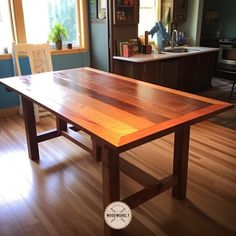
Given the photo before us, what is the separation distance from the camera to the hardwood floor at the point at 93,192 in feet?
6.16

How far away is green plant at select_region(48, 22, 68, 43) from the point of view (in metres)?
3.98

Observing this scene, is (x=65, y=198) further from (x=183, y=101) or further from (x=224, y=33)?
(x=224, y=33)

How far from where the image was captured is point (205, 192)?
222 cm

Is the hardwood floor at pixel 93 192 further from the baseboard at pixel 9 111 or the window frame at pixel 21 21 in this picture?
the window frame at pixel 21 21

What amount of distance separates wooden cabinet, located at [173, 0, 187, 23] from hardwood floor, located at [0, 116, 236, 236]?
8.95ft

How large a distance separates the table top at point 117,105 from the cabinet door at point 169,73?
1827mm

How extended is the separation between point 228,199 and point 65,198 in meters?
1.26

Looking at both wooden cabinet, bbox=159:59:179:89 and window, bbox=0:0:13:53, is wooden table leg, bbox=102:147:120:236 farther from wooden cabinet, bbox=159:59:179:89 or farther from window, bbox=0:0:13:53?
window, bbox=0:0:13:53

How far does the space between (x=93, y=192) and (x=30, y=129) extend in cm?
92

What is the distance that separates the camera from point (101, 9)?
3.99 m

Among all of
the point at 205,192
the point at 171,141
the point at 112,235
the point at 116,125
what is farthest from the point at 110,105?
the point at 171,141

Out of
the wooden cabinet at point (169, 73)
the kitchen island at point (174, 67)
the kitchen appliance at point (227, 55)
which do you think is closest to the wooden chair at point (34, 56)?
the kitchen island at point (174, 67)

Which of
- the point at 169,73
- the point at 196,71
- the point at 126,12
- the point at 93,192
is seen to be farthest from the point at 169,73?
the point at 93,192

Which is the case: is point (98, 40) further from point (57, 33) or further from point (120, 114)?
point (120, 114)
